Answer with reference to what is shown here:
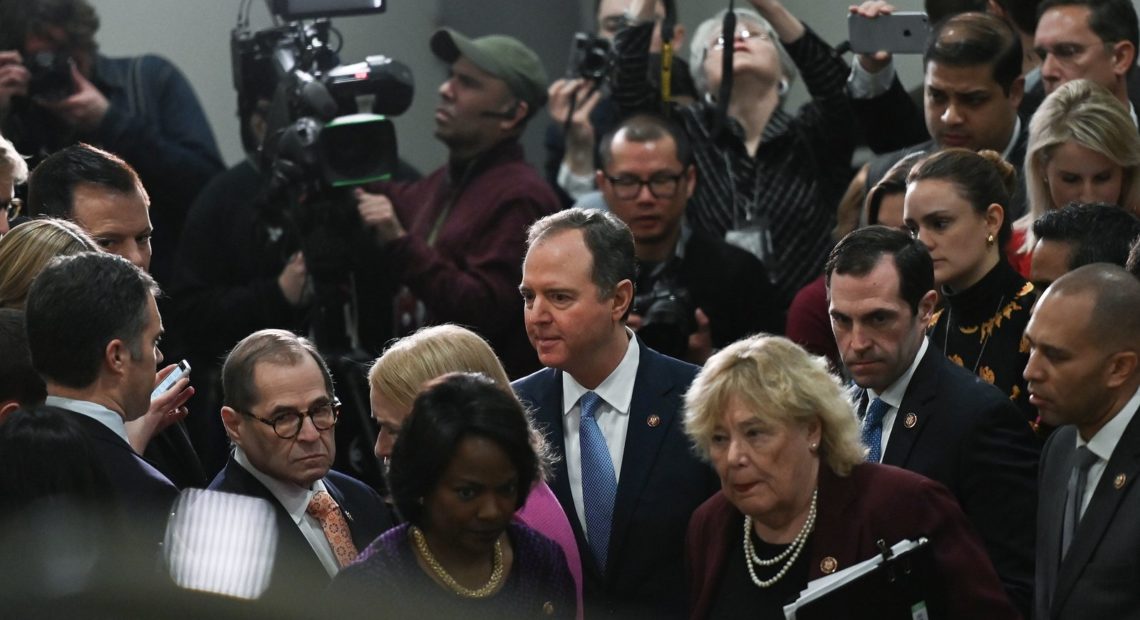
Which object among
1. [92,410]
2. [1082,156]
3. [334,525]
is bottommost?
[334,525]

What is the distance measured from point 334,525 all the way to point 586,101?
2.82 m

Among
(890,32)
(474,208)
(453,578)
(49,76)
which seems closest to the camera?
(453,578)

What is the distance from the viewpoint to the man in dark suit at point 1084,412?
10.6 feet

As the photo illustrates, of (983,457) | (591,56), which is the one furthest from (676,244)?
(983,457)

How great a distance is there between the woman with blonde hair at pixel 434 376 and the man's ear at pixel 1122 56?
217 cm

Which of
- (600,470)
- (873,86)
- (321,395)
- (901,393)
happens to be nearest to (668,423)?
(600,470)

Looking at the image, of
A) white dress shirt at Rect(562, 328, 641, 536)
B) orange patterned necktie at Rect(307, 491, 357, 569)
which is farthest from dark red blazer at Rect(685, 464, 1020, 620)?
orange patterned necktie at Rect(307, 491, 357, 569)

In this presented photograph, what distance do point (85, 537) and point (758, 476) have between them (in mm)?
1505

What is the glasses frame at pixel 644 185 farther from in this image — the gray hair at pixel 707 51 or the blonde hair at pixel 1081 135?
the blonde hair at pixel 1081 135

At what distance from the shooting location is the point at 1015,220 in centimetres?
458

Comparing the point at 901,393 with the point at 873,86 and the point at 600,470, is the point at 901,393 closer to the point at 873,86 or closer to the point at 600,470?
the point at 600,470

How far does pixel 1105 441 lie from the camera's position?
330cm

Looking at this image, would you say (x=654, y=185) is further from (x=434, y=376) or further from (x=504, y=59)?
(x=434, y=376)

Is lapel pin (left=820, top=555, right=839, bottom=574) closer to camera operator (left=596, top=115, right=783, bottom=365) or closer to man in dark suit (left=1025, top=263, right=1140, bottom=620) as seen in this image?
man in dark suit (left=1025, top=263, right=1140, bottom=620)
